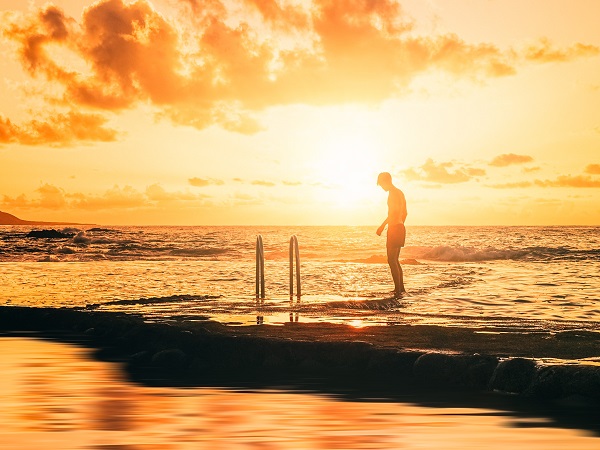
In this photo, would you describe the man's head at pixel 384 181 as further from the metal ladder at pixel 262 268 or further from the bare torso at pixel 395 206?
the metal ladder at pixel 262 268

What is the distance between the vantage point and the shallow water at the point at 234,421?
15.1 feet

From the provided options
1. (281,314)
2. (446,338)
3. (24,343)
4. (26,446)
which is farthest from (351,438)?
(281,314)

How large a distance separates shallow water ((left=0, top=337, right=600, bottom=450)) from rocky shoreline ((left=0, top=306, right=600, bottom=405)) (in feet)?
2.38

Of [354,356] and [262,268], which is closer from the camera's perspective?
[354,356]

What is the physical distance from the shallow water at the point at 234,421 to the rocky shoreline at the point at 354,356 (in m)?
0.72

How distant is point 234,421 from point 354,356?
2.53 m

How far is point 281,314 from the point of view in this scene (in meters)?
11.5

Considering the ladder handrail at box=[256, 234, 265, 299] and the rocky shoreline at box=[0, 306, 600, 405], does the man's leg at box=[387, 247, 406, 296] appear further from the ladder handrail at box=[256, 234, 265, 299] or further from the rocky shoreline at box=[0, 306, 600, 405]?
the rocky shoreline at box=[0, 306, 600, 405]

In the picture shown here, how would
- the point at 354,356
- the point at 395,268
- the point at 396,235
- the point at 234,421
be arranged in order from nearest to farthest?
the point at 234,421
the point at 354,356
the point at 396,235
the point at 395,268

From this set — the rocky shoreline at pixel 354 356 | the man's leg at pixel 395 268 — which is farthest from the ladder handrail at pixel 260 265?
the rocky shoreline at pixel 354 356

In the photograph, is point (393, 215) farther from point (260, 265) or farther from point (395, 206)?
point (260, 265)

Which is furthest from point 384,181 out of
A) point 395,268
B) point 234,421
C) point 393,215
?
point 234,421

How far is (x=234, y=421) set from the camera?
520 centimetres

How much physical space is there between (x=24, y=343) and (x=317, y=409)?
5004 millimetres
